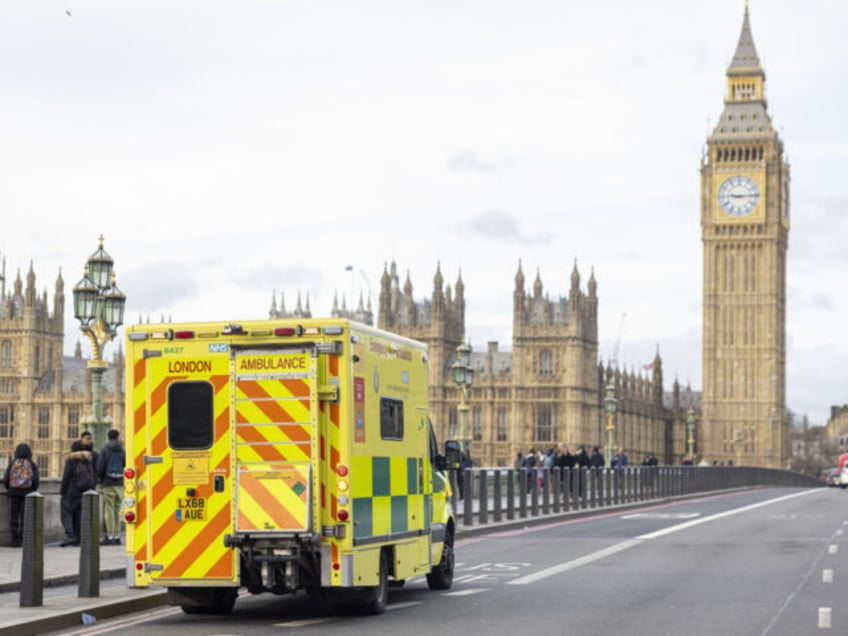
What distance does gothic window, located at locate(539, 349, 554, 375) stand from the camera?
123 metres

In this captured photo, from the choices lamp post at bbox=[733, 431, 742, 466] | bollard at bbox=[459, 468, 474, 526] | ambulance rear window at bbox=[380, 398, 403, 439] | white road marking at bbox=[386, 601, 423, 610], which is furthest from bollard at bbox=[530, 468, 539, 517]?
lamp post at bbox=[733, 431, 742, 466]

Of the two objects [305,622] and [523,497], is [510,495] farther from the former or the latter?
[305,622]

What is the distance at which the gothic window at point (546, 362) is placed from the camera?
4840 inches

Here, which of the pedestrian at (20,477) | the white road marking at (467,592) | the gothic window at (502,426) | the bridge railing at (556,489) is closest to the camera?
the white road marking at (467,592)

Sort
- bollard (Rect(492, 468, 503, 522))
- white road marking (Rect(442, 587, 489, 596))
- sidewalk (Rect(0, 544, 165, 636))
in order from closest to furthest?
sidewalk (Rect(0, 544, 165, 636)), white road marking (Rect(442, 587, 489, 596)), bollard (Rect(492, 468, 503, 522))

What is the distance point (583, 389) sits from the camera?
121688 millimetres

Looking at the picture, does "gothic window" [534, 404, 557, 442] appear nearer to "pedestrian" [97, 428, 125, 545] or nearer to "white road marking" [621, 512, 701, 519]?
"white road marking" [621, 512, 701, 519]

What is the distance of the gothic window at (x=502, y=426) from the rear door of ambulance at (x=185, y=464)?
107852 mm

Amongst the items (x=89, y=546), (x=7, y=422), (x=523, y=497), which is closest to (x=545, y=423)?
(x=7, y=422)

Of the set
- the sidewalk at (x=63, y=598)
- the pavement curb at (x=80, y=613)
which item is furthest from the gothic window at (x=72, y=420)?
the pavement curb at (x=80, y=613)

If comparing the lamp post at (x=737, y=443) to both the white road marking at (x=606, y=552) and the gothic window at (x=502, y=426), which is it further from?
the white road marking at (x=606, y=552)

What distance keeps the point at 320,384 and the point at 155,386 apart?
1.55m

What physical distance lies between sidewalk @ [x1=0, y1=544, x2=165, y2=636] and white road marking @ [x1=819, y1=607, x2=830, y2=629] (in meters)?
6.48

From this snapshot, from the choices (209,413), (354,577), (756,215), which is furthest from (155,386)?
(756,215)
